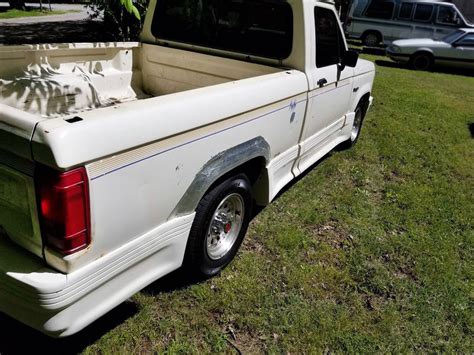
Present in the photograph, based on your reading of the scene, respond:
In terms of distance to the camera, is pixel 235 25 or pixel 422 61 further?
pixel 422 61

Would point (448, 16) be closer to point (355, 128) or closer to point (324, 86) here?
point (355, 128)

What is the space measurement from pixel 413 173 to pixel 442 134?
6.56 feet

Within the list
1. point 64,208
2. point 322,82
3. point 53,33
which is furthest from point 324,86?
point 53,33

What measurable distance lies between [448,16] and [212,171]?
628 inches

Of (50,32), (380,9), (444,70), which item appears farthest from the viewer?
(380,9)

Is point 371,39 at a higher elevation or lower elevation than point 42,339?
higher

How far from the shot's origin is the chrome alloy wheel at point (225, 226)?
9.71 feet

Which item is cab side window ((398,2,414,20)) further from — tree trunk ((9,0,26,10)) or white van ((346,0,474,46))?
tree trunk ((9,0,26,10))

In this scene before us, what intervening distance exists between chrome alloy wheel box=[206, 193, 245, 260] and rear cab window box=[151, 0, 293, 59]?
1337 mm

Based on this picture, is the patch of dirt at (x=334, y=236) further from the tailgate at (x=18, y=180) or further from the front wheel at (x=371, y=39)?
the front wheel at (x=371, y=39)

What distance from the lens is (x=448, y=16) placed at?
49.8 feet

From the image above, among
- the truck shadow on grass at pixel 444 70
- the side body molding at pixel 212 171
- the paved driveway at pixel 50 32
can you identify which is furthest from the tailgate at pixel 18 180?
the truck shadow on grass at pixel 444 70

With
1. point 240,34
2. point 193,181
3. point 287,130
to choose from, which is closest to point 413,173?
point 287,130

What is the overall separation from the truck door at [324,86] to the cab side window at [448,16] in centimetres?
1310
